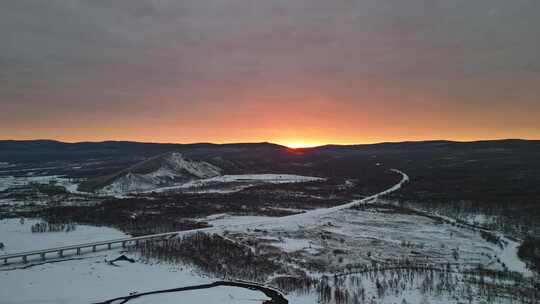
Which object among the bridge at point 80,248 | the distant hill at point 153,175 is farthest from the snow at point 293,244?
the distant hill at point 153,175

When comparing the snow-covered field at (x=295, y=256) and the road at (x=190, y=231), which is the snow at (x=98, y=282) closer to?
the snow-covered field at (x=295, y=256)

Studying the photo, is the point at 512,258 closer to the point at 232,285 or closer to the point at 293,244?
the point at 293,244

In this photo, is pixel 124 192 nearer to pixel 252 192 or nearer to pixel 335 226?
pixel 252 192

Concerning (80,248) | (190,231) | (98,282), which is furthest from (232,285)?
(190,231)

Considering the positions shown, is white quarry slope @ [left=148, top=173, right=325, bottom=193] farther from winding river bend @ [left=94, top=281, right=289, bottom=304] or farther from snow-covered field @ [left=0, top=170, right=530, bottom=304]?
winding river bend @ [left=94, top=281, right=289, bottom=304]

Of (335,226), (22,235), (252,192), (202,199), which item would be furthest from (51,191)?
(335,226)

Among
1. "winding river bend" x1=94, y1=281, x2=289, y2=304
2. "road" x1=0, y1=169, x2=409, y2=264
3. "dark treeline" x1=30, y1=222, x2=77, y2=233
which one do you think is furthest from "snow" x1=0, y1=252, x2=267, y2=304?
"dark treeline" x1=30, y1=222, x2=77, y2=233
